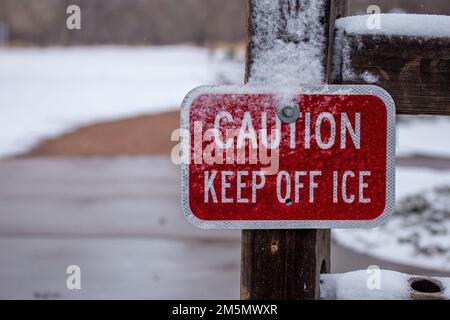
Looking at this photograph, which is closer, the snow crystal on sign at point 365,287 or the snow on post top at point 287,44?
the snow on post top at point 287,44

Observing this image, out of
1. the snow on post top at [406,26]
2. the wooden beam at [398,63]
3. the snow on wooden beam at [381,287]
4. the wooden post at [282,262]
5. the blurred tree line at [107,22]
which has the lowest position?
the snow on wooden beam at [381,287]

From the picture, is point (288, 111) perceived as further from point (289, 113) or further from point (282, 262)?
point (282, 262)

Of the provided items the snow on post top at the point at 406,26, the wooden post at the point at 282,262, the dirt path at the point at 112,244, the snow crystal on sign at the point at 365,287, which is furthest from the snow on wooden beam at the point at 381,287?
the dirt path at the point at 112,244

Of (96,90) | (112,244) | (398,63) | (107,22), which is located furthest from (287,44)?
(107,22)

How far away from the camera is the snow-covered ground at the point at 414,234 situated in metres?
5.55

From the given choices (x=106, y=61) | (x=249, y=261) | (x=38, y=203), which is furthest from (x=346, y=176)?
(x=106, y=61)

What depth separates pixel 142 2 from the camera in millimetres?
56531

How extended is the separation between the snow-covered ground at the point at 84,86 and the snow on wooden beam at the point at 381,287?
9.82 meters

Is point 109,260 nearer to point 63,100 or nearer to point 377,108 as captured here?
point 377,108

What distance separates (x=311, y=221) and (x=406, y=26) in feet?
1.49

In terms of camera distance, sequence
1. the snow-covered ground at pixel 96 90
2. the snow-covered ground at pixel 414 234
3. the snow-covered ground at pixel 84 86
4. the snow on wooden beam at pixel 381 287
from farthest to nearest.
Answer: the snow-covered ground at pixel 84 86, the snow-covered ground at pixel 96 90, the snow-covered ground at pixel 414 234, the snow on wooden beam at pixel 381 287

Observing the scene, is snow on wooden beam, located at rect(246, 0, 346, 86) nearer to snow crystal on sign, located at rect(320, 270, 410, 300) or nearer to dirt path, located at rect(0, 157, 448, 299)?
snow crystal on sign, located at rect(320, 270, 410, 300)

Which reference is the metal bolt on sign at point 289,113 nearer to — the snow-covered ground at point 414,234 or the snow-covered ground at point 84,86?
the snow-covered ground at point 414,234

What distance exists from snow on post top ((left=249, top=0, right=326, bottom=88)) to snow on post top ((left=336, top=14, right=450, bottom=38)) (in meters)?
0.10
